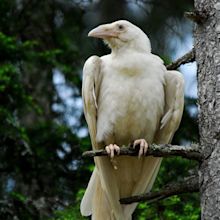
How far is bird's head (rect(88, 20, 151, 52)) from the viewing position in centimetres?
629

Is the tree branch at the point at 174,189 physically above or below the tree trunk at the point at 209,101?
below

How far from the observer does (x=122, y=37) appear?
6332 mm

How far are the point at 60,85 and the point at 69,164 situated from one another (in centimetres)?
179

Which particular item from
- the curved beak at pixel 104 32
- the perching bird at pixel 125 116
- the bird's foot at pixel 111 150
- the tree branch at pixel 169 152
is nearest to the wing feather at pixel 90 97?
the perching bird at pixel 125 116

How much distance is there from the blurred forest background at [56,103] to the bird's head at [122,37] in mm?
1288

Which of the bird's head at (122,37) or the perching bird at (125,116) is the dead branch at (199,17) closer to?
the perching bird at (125,116)

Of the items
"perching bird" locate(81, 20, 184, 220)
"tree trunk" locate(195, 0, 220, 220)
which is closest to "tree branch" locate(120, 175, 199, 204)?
"tree trunk" locate(195, 0, 220, 220)

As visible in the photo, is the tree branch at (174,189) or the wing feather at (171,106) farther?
the wing feather at (171,106)

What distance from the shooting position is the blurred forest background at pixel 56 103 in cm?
715

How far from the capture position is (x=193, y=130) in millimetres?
8508

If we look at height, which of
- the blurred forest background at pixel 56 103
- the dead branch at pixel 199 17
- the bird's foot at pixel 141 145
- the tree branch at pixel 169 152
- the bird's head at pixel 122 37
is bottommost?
the blurred forest background at pixel 56 103

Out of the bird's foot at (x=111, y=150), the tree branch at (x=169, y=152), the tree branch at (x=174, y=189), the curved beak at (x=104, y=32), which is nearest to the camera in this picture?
the tree branch at (x=169, y=152)

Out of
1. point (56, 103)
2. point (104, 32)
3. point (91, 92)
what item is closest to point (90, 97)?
point (91, 92)

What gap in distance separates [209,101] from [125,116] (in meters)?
0.97
